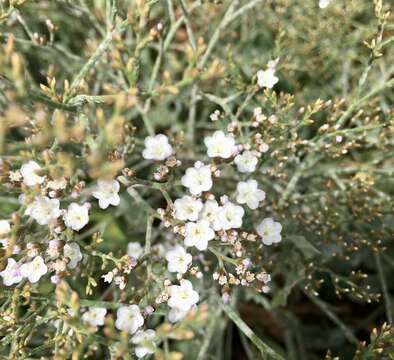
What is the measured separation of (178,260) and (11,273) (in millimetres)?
746

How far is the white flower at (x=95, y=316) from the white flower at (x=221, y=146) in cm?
85

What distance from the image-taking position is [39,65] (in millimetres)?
4473

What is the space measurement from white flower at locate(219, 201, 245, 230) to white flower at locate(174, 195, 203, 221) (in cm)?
10

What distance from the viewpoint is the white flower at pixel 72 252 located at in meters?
2.39

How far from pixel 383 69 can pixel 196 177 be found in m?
2.10

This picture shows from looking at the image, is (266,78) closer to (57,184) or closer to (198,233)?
(198,233)

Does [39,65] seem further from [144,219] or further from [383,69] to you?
[383,69]

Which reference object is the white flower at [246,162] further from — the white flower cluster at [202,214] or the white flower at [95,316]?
the white flower at [95,316]

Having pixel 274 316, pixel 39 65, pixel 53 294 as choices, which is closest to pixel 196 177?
pixel 53 294

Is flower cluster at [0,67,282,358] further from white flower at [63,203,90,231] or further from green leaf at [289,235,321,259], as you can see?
green leaf at [289,235,321,259]

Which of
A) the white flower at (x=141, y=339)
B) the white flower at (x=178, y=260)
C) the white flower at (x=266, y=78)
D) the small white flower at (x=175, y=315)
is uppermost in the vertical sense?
the white flower at (x=266, y=78)

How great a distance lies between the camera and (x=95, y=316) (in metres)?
2.34

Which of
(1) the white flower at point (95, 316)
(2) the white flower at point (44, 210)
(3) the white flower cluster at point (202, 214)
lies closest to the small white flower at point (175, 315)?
(3) the white flower cluster at point (202, 214)

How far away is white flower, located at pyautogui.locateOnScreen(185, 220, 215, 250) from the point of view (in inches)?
92.0
